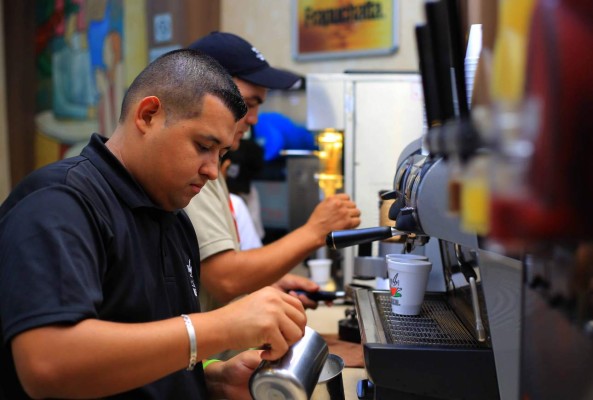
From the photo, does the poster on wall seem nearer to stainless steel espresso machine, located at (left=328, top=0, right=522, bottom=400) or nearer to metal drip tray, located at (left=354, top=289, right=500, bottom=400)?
stainless steel espresso machine, located at (left=328, top=0, right=522, bottom=400)

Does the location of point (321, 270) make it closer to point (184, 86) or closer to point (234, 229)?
point (234, 229)

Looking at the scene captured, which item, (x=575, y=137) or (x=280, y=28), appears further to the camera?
(x=280, y=28)

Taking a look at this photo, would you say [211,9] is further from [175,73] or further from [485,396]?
[485,396]

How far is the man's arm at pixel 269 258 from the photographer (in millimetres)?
1526

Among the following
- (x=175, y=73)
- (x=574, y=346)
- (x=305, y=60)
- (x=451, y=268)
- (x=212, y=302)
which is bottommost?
(x=212, y=302)

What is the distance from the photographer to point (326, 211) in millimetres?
1723

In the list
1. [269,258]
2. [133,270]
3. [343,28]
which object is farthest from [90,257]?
[343,28]

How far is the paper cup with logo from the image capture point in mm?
1252

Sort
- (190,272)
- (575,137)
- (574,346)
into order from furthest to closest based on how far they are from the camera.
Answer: (190,272) < (574,346) < (575,137)

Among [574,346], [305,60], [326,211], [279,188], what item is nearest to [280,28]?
[305,60]

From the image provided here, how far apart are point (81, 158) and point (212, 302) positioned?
722 mm

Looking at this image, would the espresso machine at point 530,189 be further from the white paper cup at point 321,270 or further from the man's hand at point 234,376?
the white paper cup at point 321,270

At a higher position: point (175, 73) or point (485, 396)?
point (175, 73)

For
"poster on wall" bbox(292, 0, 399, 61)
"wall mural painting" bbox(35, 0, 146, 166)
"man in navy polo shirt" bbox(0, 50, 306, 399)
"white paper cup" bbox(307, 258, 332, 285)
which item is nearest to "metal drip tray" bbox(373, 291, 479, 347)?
"man in navy polo shirt" bbox(0, 50, 306, 399)
